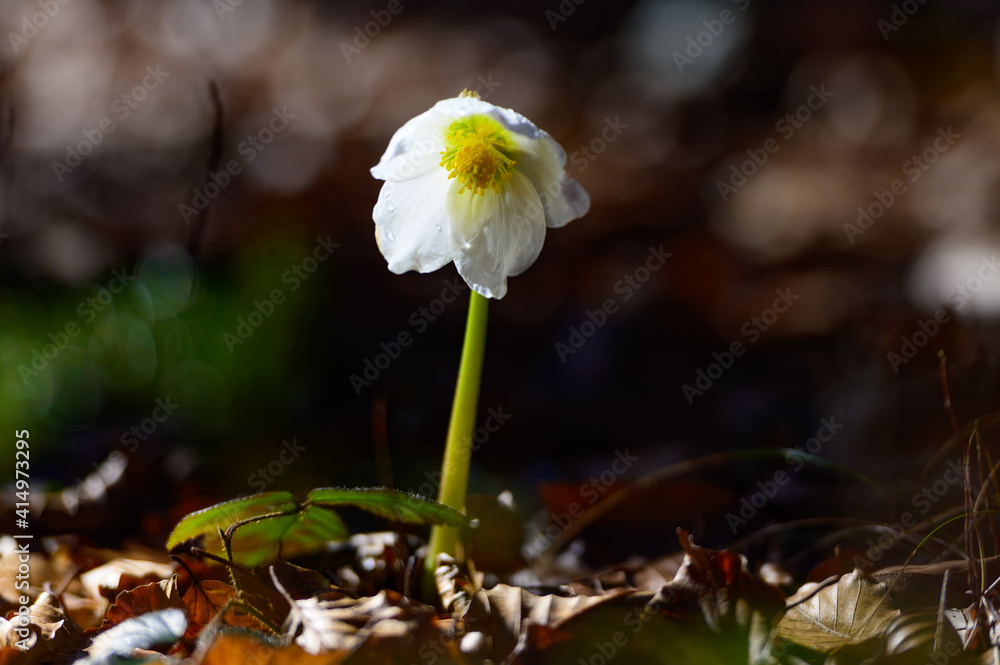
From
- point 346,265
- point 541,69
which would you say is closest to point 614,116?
point 541,69

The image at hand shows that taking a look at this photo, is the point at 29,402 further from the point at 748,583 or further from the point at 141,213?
the point at 748,583

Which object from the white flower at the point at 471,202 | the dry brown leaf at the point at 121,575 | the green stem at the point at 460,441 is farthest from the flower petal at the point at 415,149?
the dry brown leaf at the point at 121,575

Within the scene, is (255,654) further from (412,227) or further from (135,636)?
(412,227)

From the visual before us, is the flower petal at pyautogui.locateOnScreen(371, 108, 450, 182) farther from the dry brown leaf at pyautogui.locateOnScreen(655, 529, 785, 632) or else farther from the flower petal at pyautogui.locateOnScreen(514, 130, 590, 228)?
the dry brown leaf at pyautogui.locateOnScreen(655, 529, 785, 632)

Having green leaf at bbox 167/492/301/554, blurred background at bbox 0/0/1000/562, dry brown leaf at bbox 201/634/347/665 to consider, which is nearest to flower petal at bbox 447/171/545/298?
green leaf at bbox 167/492/301/554

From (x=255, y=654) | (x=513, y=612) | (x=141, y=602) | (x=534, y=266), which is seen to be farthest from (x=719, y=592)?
(x=534, y=266)

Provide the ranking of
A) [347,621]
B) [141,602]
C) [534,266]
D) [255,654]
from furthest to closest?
1. [534,266]
2. [141,602]
3. [347,621]
4. [255,654]
